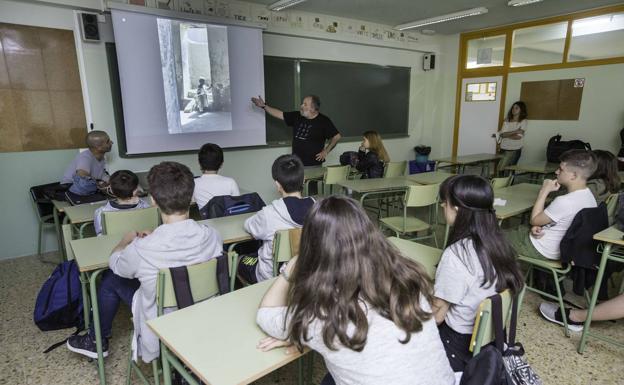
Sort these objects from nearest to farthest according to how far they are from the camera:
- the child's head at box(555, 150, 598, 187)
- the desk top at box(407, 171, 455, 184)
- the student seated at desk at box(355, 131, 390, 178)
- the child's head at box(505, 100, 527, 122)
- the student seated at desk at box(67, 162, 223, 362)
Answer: the student seated at desk at box(67, 162, 223, 362), the child's head at box(555, 150, 598, 187), the desk top at box(407, 171, 455, 184), the student seated at desk at box(355, 131, 390, 178), the child's head at box(505, 100, 527, 122)

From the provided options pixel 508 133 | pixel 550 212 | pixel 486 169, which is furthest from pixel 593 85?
pixel 550 212

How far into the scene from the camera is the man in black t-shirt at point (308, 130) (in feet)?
15.1

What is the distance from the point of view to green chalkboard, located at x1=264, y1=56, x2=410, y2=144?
5.07 meters

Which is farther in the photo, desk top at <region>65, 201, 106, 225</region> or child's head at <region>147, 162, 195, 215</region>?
desk top at <region>65, 201, 106, 225</region>

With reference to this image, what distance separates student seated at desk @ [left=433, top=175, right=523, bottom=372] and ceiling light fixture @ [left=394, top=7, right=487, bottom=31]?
450 centimetres

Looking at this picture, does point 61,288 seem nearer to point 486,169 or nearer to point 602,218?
point 602,218

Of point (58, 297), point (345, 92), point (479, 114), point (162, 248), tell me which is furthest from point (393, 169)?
point (58, 297)

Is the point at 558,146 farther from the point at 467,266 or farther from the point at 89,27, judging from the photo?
the point at 89,27

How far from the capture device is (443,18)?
5359 millimetres

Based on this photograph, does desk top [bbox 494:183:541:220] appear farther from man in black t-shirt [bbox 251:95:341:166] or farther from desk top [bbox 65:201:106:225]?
desk top [bbox 65:201:106:225]

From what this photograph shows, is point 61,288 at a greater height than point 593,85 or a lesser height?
lesser

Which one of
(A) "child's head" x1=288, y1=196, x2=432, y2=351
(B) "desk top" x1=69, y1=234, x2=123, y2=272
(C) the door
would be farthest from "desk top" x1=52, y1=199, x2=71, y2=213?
(C) the door

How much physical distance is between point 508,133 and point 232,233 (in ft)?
17.8

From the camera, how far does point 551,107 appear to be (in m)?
5.74
